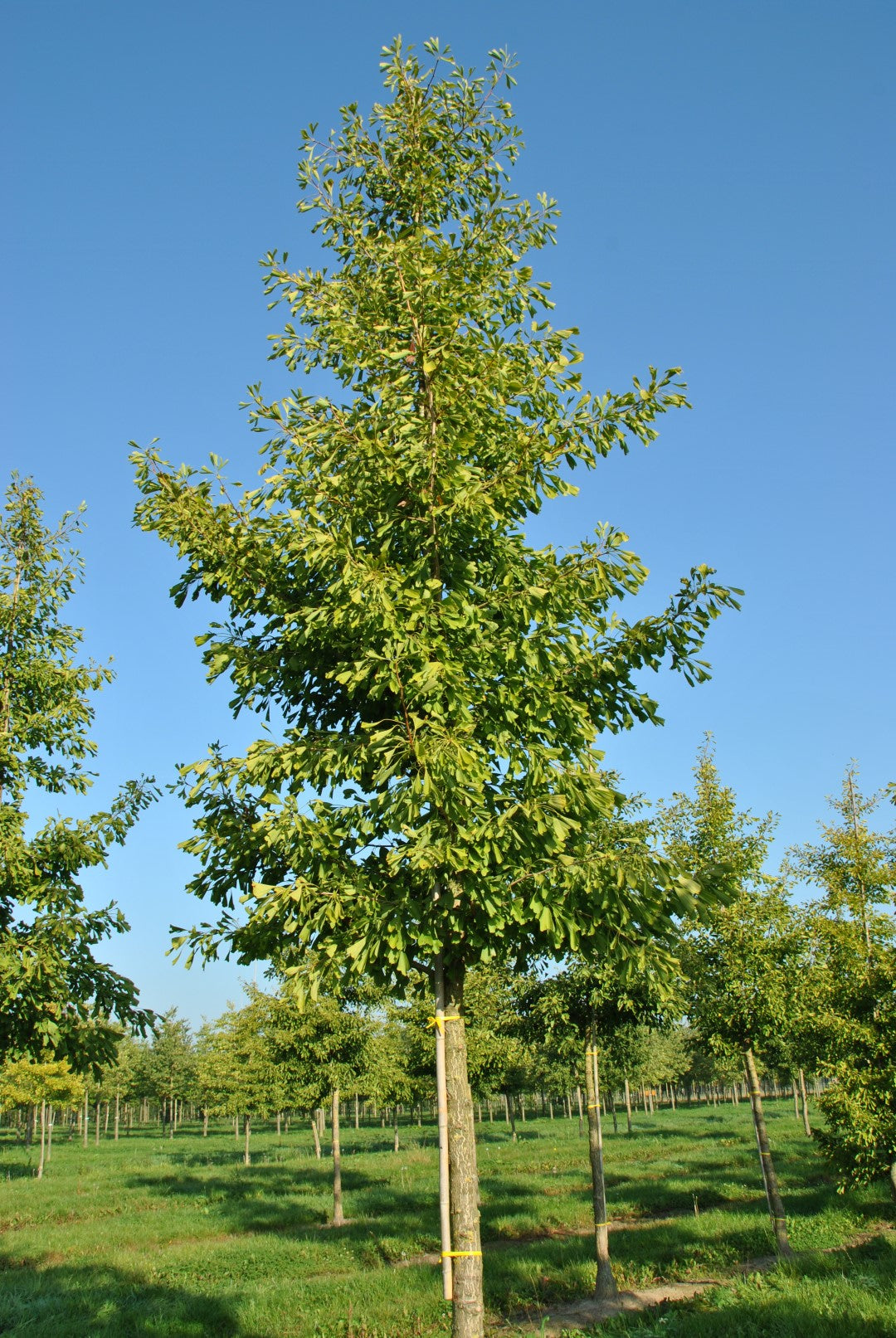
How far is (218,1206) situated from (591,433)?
26.0 m

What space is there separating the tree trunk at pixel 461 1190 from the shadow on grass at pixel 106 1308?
24.8 ft

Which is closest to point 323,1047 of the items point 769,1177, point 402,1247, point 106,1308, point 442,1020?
point 402,1247

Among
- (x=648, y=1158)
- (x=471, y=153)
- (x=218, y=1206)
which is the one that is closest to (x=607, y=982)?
(x=471, y=153)

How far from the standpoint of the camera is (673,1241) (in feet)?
54.9

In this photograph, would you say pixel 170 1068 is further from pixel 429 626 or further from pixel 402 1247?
pixel 429 626

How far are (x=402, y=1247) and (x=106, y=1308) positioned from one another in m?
7.36

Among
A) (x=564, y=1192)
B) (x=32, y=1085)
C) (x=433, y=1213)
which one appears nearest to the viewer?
(x=433, y=1213)

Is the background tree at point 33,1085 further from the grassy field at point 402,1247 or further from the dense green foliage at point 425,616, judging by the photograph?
the dense green foliage at point 425,616

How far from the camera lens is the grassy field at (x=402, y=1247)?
9.06m

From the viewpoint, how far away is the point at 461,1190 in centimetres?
552

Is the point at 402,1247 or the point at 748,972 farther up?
the point at 748,972

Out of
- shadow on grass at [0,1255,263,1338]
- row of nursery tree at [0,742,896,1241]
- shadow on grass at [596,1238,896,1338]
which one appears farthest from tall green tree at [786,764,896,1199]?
shadow on grass at [0,1255,263,1338]

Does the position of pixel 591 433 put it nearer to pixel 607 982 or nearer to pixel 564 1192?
pixel 607 982

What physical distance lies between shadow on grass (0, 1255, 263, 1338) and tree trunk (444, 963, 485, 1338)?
757 centimetres
